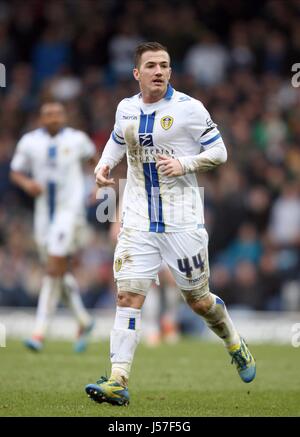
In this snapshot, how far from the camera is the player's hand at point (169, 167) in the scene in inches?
304

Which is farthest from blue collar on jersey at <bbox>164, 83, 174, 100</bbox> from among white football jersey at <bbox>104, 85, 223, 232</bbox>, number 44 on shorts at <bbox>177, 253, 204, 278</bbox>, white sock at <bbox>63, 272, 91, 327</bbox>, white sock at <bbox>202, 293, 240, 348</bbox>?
white sock at <bbox>63, 272, 91, 327</bbox>

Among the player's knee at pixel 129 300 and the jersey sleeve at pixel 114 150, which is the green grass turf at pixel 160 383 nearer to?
the player's knee at pixel 129 300

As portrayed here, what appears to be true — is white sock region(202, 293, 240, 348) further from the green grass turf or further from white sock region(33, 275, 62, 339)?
white sock region(33, 275, 62, 339)

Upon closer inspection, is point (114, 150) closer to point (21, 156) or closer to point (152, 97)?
point (152, 97)

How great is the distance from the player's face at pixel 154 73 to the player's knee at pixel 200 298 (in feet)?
5.02

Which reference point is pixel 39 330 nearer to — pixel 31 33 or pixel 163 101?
pixel 163 101

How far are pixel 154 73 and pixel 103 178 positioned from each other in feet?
2.92

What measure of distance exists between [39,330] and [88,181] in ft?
18.2

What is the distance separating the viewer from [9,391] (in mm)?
8461

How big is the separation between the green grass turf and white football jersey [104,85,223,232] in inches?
55.1

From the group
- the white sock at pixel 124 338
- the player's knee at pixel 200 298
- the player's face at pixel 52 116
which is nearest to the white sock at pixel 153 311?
the player's face at pixel 52 116

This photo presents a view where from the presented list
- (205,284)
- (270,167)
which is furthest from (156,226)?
(270,167)

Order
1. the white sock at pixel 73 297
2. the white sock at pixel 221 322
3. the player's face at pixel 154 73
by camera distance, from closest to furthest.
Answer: the player's face at pixel 154 73, the white sock at pixel 221 322, the white sock at pixel 73 297

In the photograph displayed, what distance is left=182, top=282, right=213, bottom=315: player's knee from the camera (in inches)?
324
